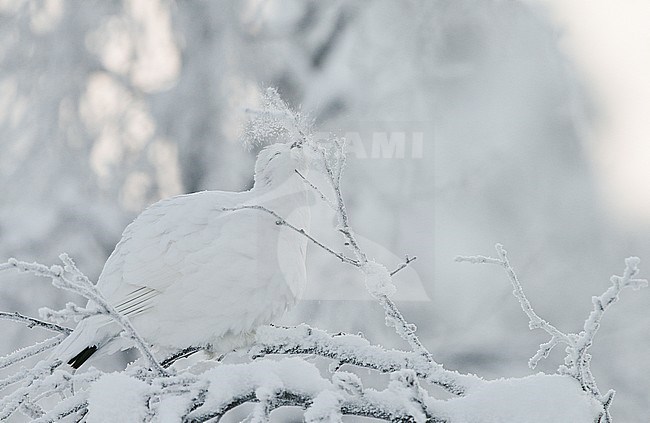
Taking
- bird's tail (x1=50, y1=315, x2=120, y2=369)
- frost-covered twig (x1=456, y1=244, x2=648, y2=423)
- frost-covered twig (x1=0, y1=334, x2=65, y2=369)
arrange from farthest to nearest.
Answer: bird's tail (x1=50, y1=315, x2=120, y2=369) → frost-covered twig (x1=0, y1=334, x2=65, y2=369) → frost-covered twig (x1=456, y1=244, x2=648, y2=423)

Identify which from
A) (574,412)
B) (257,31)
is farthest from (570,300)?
(574,412)

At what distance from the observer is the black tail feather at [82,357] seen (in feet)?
3.38

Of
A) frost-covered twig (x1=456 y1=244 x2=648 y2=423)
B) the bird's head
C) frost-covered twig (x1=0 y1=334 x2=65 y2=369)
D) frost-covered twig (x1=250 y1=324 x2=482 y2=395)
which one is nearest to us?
frost-covered twig (x1=456 y1=244 x2=648 y2=423)

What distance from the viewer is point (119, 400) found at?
2.19 feet

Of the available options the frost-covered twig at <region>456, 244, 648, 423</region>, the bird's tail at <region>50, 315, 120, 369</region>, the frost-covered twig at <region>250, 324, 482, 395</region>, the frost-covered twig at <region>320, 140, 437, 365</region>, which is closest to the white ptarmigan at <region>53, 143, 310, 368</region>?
the bird's tail at <region>50, 315, 120, 369</region>

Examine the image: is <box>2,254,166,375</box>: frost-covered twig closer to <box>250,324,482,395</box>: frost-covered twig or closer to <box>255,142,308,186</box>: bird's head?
<box>250,324,482,395</box>: frost-covered twig

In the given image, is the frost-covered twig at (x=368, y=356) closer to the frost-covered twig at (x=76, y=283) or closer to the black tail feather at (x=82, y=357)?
the frost-covered twig at (x=76, y=283)

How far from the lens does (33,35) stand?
3213mm

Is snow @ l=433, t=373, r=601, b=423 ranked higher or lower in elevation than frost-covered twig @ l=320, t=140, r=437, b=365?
lower

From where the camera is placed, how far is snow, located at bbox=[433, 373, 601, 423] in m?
0.65

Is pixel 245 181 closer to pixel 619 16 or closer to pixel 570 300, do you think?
pixel 570 300

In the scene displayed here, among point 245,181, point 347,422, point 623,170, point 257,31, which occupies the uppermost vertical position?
point 257,31

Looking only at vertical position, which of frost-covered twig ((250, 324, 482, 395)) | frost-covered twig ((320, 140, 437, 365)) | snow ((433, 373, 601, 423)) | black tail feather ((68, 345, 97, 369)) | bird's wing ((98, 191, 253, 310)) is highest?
bird's wing ((98, 191, 253, 310))

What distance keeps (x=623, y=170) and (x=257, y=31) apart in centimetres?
174
